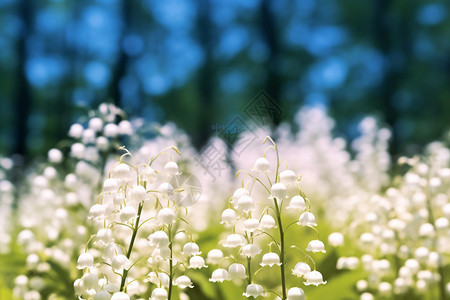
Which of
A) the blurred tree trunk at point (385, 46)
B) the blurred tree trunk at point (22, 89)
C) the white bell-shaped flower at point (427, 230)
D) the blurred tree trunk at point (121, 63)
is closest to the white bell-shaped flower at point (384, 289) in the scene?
the white bell-shaped flower at point (427, 230)

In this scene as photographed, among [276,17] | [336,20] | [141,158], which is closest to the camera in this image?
[141,158]

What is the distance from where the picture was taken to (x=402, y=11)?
49.2 feet

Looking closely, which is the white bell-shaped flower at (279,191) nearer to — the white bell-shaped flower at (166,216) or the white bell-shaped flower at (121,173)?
the white bell-shaped flower at (166,216)

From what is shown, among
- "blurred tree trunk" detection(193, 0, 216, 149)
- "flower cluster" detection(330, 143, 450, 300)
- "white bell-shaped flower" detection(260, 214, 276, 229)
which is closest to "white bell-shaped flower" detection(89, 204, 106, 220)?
"white bell-shaped flower" detection(260, 214, 276, 229)

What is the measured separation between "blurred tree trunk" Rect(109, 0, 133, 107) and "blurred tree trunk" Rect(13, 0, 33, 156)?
3.18m

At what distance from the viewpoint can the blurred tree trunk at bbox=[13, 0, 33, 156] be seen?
1550cm

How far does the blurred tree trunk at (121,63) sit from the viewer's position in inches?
603

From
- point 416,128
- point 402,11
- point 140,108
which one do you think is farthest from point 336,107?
point 140,108

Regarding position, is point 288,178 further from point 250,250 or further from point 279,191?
point 250,250

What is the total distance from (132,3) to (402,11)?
31.4ft

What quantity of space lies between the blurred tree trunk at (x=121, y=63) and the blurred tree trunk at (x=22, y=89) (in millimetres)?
3182

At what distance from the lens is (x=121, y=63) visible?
51.6 ft

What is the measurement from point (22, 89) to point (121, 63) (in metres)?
3.63

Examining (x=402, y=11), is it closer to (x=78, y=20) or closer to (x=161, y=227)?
(x=78, y=20)
